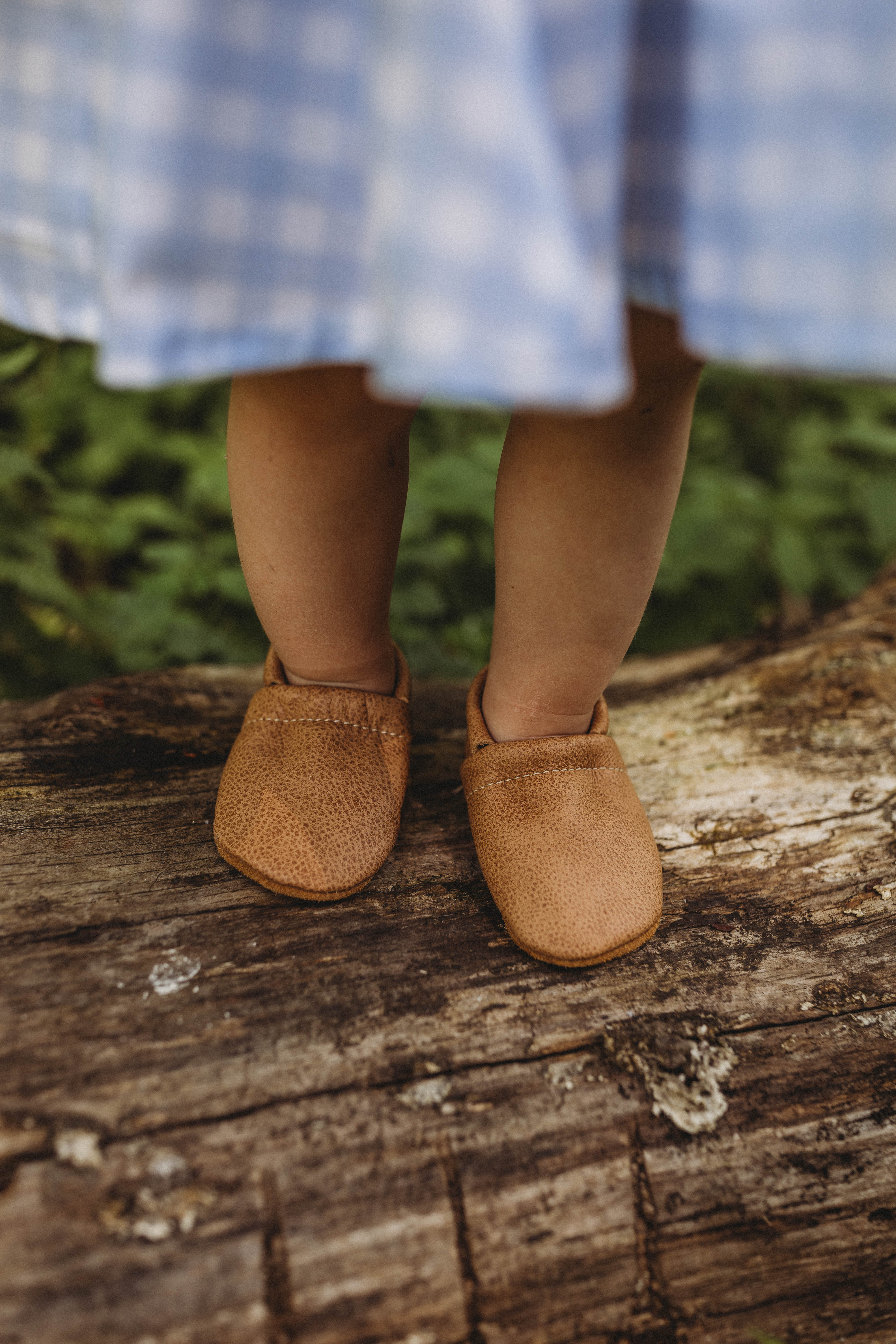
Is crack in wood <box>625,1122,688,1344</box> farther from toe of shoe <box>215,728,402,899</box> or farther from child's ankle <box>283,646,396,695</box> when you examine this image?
child's ankle <box>283,646,396,695</box>

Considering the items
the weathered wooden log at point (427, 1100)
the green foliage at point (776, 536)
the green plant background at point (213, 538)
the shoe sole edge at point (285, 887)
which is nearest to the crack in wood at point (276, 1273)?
the weathered wooden log at point (427, 1100)

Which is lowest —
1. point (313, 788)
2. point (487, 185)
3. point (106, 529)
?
point (106, 529)

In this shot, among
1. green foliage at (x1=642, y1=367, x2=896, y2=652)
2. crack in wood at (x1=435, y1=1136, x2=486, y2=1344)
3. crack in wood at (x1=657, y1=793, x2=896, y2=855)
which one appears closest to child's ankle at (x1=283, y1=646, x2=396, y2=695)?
crack in wood at (x1=657, y1=793, x2=896, y2=855)

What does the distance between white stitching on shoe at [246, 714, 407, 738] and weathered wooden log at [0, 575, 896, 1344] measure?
139 mm

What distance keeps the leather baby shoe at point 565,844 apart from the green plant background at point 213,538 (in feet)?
2.62

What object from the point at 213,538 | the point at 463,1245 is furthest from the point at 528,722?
the point at 213,538

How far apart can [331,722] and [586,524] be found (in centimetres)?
40

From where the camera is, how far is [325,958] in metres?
0.91

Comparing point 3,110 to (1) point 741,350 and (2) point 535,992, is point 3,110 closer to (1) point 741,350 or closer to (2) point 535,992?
(1) point 741,350

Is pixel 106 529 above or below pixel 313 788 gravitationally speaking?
below

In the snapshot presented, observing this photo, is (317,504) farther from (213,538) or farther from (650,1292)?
(213,538)

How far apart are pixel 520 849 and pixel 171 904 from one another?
392mm

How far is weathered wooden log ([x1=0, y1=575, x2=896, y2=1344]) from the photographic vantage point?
711 mm

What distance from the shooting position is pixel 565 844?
3.17 feet
